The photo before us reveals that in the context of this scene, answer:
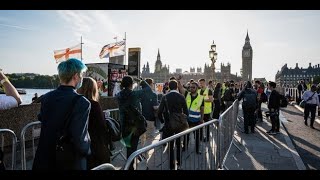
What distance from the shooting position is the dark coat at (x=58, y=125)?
2.75 metres

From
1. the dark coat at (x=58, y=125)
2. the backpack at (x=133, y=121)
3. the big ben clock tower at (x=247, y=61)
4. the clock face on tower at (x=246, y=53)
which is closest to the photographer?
the dark coat at (x=58, y=125)

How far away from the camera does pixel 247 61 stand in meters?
138

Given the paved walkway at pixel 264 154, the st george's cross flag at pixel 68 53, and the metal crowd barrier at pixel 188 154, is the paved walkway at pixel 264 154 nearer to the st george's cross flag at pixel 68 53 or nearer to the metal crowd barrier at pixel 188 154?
the metal crowd barrier at pixel 188 154

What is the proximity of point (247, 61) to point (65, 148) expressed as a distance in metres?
143

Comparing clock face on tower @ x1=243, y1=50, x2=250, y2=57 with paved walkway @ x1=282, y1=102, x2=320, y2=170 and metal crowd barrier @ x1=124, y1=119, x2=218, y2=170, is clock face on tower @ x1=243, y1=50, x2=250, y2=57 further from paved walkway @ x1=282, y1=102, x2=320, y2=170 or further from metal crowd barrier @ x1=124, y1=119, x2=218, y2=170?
metal crowd barrier @ x1=124, y1=119, x2=218, y2=170

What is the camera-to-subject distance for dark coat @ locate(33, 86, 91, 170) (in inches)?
108

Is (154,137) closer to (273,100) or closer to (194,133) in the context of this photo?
(273,100)

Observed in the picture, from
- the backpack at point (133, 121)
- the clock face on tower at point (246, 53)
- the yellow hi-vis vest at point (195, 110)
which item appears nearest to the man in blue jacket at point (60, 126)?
the backpack at point (133, 121)

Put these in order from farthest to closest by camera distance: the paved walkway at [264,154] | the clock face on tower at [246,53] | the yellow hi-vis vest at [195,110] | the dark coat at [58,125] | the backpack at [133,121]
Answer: the clock face on tower at [246,53]
the yellow hi-vis vest at [195,110]
the paved walkway at [264,154]
the backpack at [133,121]
the dark coat at [58,125]

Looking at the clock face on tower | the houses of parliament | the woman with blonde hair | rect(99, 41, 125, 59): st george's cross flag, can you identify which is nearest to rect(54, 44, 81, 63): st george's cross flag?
rect(99, 41, 125, 59): st george's cross flag

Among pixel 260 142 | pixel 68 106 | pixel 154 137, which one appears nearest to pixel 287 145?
pixel 260 142

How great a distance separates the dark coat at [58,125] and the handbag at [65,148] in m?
0.03

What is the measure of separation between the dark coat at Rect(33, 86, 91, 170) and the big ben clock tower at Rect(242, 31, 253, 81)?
13773 centimetres

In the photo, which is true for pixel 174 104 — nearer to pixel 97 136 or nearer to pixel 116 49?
pixel 97 136
